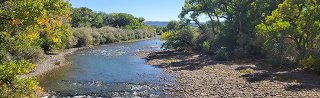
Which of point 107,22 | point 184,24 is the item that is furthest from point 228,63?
point 107,22

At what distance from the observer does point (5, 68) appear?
13328 mm

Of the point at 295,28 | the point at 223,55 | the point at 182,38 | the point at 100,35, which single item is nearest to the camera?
the point at 295,28

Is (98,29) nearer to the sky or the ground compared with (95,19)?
nearer to the ground

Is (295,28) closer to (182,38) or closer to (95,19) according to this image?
(182,38)

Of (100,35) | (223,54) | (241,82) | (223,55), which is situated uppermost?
(100,35)

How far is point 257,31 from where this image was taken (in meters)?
39.2

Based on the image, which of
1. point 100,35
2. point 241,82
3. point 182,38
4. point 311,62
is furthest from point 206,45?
point 100,35

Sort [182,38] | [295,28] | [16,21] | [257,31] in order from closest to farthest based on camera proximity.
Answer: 1. [16,21]
2. [295,28]
3. [257,31]
4. [182,38]

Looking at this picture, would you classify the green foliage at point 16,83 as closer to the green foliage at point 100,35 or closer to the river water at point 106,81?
the river water at point 106,81

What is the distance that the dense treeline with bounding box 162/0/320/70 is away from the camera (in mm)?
34000

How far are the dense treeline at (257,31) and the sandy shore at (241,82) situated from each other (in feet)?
7.86

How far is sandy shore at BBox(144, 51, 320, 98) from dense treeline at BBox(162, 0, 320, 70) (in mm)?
2395

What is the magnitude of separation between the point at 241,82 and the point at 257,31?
12255mm

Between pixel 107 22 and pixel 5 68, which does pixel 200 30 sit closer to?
pixel 5 68
